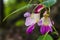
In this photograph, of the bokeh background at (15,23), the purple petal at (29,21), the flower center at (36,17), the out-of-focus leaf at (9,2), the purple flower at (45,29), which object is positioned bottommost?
the bokeh background at (15,23)

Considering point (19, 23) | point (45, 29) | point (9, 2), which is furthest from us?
point (9, 2)

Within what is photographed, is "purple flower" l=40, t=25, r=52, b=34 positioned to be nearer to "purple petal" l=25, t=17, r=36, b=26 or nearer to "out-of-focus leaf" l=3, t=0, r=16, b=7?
"purple petal" l=25, t=17, r=36, b=26

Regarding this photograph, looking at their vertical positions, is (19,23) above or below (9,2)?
below

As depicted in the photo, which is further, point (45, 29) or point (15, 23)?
point (15, 23)

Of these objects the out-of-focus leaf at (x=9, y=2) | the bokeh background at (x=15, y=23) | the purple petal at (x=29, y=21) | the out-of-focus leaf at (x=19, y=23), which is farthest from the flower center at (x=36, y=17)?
the out-of-focus leaf at (x=9, y=2)

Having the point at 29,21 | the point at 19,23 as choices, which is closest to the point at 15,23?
the point at 19,23

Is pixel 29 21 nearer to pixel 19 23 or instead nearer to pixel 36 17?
pixel 36 17

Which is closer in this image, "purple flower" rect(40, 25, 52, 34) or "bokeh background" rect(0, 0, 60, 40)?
"purple flower" rect(40, 25, 52, 34)

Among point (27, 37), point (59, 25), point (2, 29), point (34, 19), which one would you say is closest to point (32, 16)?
→ point (34, 19)

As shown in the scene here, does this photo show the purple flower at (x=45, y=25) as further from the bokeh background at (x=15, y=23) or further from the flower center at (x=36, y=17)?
the bokeh background at (x=15, y=23)

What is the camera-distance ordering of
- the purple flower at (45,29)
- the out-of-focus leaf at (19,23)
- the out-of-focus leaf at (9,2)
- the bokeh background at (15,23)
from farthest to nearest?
the out-of-focus leaf at (9,2) → the out-of-focus leaf at (19,23) → the bokeh background at (15,23) → the purple flower at (45,29)

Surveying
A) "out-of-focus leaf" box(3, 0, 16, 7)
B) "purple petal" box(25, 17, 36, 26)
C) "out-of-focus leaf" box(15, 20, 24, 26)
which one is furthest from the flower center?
"out-of-focus leaf" box(3, 0, 16, 7)
